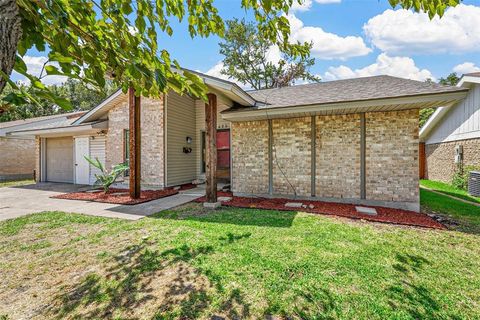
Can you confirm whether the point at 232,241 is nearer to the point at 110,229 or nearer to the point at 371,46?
the point at 110,229

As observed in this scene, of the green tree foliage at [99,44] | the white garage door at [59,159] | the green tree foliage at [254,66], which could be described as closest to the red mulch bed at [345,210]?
the green tree foliage at [99,44]

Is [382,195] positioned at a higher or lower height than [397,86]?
lower

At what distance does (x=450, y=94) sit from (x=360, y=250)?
4.38 metres

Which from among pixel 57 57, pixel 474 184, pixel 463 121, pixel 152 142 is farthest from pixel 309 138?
pixel 463 121

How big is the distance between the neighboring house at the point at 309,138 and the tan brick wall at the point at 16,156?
9.34 metres

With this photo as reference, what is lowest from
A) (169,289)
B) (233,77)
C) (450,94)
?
(169,289)

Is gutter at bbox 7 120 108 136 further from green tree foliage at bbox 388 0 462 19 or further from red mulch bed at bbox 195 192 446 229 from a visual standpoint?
green tree foliage at bbox 388 0 462 19

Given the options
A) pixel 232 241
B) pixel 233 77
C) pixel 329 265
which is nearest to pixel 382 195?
pixel 329 265

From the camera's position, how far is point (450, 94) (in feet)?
17.3

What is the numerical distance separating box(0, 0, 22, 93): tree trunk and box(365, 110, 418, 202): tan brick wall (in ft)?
24.2

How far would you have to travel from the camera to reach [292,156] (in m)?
7.64

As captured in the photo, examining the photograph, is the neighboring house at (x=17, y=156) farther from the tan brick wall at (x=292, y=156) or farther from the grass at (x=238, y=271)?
the tan brick wall at (x=292, y=156)

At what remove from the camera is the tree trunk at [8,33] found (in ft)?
4.12

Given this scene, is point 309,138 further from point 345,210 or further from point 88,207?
point 88,207
